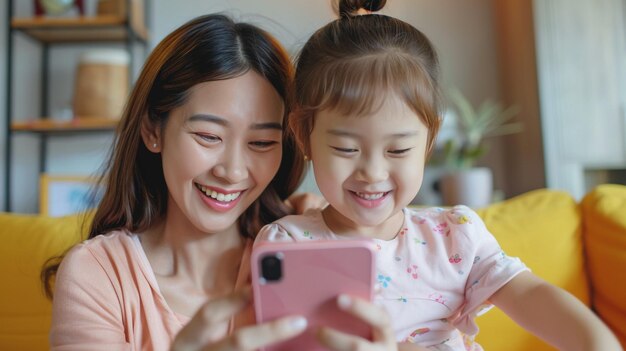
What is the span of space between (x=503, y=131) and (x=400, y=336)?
2.44m

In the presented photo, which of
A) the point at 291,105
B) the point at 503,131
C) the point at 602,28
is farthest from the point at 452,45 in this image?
the point at 291,105

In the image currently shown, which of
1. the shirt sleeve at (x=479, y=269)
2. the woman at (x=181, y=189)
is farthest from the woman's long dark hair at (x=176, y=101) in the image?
the shirt sleeve at (x=479, y=269)

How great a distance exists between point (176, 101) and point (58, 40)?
7.63 feet

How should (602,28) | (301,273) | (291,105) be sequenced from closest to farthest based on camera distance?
(301,273), (291,105), (602,28)

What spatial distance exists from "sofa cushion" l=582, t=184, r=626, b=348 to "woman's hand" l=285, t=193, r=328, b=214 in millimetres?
663

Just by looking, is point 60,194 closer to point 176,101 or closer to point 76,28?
point 76,28

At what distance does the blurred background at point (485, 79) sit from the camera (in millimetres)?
2691

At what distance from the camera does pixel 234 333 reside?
614 mm

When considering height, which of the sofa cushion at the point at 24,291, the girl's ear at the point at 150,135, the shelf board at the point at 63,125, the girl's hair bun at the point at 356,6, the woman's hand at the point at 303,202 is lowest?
the sofa cushion at the point at 24,291

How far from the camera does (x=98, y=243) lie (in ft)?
3.28

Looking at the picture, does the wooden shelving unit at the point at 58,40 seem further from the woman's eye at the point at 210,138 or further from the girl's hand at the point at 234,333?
the girl's hand at the point at 234,333

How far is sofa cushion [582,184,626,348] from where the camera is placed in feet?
4.06

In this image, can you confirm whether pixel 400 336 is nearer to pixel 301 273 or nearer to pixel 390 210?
pixel 390 210

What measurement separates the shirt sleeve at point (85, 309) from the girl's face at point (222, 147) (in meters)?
0.19
